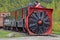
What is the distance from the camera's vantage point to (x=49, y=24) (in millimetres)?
23609

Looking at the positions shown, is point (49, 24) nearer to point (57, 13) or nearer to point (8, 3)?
point (57, 13)

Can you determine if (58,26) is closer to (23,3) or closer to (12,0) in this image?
(23,3)

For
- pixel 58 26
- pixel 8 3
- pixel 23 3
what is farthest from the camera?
pixel 8 3

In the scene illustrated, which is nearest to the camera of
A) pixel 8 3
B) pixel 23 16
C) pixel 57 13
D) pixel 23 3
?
pixel 23 16

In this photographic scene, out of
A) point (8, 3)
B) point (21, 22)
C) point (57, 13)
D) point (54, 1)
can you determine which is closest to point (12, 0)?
point (8, 3)

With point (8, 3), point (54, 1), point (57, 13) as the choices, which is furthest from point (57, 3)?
point (8, 3)

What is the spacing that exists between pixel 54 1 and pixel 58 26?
13861 mm

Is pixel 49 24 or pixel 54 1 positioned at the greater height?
pixel 54 1

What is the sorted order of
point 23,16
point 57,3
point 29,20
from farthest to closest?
point 57,3
point 23,16
point 29,20

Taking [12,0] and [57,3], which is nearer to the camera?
[57,3]

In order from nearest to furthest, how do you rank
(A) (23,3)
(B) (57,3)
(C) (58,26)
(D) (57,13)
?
(C) (58,26) → (D) (57,13) → (B) (57,3) → (A) (23,3)

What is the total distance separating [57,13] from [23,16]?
44.2ft

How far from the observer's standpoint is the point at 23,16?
24547 mm

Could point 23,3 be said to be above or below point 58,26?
above
